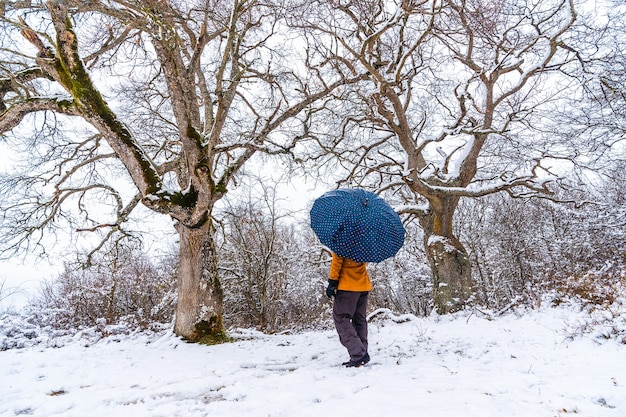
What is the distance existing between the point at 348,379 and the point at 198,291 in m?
3.90

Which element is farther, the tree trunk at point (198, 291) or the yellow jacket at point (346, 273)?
the tree trunk at point (198, 291)

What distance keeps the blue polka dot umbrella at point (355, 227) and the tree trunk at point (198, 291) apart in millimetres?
3515

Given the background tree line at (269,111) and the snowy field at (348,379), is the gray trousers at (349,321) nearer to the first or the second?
the snowy field at (348,379)

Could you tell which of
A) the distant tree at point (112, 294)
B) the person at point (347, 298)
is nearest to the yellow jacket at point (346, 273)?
the person at point (347, 298)

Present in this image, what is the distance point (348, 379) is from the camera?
9.96 ft

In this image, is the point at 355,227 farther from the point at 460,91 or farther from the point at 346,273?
the point at 460,91

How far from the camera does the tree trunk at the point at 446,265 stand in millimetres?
8211

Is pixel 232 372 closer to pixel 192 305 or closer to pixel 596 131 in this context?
pixel 192 305

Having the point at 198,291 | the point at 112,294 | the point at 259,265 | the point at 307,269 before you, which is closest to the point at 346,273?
the point at 198,291

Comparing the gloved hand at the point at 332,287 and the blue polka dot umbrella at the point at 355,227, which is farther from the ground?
the blue polka dot umbrella at the point at 355,227

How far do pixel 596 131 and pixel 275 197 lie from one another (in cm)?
1005

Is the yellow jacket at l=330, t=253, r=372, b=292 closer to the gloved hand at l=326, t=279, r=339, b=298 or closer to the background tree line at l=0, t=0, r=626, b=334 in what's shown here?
the gloved hand at l=326, t=279, r=339, b=298

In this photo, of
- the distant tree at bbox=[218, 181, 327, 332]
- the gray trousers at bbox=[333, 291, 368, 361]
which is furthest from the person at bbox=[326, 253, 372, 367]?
the distant tree at bbox=[218, 181, 327, 332]

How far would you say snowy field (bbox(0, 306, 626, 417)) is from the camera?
2244 millimetres
